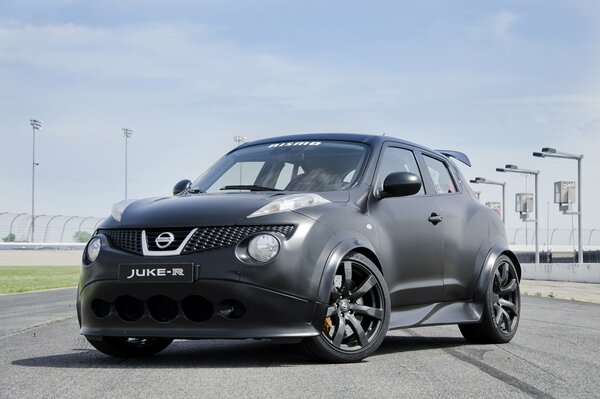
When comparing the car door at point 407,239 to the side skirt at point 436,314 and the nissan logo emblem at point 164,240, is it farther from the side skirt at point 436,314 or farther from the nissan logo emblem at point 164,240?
the nissan logo emblem at point 164,240

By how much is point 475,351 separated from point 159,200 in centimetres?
296

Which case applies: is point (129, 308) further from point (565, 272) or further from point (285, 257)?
point (565, 272)

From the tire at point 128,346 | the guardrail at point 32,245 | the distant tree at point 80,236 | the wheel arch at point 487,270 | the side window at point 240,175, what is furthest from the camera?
the distant tree at point 80,236

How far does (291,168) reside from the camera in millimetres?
7711

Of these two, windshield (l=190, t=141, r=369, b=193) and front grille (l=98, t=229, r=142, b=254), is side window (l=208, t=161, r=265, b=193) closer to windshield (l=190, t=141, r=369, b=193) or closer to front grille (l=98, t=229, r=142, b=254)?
windshield (l=190, t=141, r=369, b=193)

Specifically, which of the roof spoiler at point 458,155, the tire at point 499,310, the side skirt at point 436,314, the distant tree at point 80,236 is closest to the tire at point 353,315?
the side skirt at point 436,314

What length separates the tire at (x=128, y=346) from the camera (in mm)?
7227

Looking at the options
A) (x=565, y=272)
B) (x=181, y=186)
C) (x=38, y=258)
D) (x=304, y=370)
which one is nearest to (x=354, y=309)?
(x=304, y=370)

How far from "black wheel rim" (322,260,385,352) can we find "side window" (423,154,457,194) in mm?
1915

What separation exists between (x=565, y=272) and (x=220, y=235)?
38.5 metres

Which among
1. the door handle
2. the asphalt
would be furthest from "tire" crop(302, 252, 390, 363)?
the asphalt

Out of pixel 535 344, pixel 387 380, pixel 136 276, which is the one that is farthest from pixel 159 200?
pixel 535 344

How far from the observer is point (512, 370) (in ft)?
21.4

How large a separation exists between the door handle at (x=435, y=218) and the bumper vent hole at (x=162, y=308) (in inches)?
101
